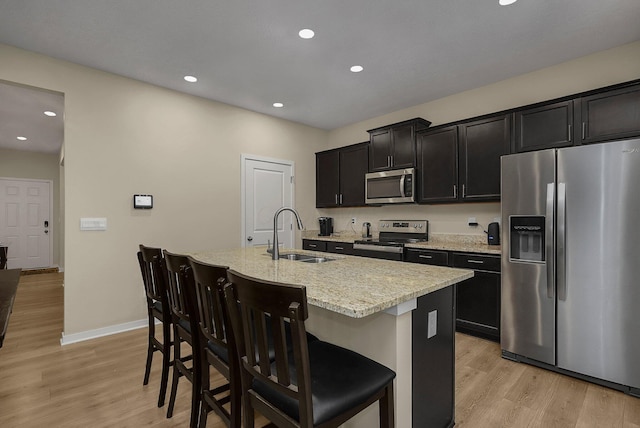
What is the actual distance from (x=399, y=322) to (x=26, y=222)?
28.0 feet

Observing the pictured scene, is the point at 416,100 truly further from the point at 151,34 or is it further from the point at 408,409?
the point at 408,409

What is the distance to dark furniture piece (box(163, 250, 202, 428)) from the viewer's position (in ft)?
5.22

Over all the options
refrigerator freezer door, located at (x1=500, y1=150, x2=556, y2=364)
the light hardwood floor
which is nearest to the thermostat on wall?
the light hardwood floor

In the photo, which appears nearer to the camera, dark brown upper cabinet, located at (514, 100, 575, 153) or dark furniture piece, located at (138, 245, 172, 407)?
dark furniture piece, located at (138, 245, 172, 407)

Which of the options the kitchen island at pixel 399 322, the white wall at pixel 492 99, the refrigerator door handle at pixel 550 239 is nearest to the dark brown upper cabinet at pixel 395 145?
the white wall at pixel 492 99

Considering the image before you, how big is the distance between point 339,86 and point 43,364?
3835mm

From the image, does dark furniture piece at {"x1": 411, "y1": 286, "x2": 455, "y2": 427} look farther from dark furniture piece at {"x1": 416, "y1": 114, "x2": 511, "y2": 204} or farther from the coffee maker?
the coffee maker

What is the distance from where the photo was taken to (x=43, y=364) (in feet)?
8.59

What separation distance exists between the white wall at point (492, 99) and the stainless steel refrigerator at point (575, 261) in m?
0.99

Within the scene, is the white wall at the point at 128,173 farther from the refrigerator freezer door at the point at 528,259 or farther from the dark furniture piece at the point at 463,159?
the refrigerator freezer door at the point at 528,259

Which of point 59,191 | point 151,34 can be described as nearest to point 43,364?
point 151,34

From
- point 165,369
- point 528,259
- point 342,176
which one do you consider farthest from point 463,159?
point 165,369

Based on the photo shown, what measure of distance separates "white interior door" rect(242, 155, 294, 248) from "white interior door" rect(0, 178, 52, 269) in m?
5.60

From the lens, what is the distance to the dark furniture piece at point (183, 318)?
1592mm
